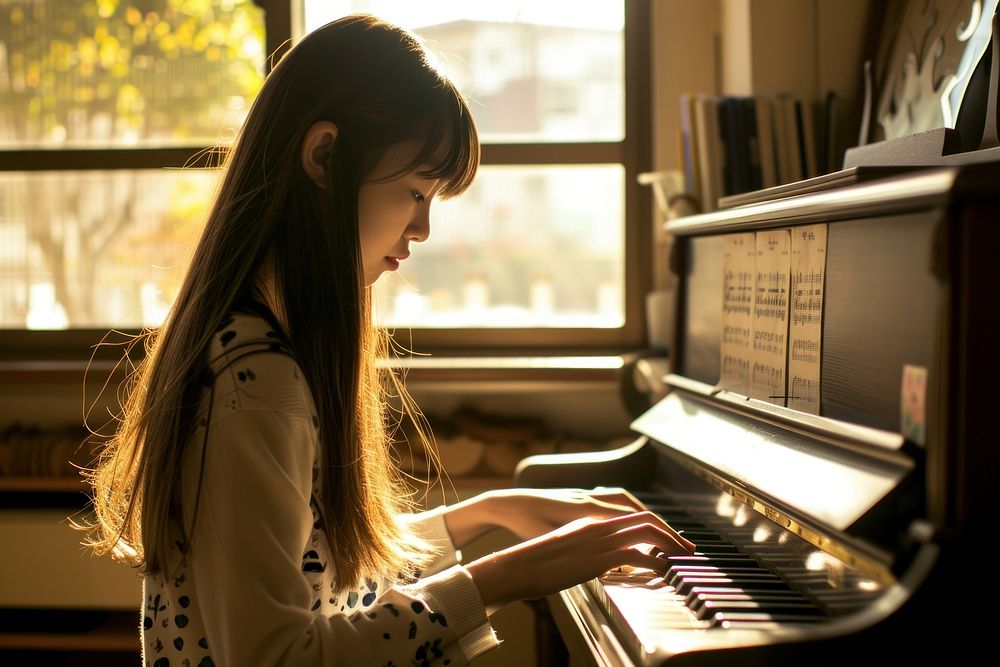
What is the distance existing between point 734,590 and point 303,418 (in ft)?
1.81

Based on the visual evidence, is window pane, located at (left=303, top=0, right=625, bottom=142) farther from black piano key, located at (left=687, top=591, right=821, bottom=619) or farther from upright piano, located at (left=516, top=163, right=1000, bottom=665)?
black piano key, located at (left=687, top=591, right=821, bottom=619)

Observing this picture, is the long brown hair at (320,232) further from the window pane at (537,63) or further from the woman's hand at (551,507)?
the window pane at (537,63)

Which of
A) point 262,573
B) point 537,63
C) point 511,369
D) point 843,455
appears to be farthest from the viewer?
point 537,63

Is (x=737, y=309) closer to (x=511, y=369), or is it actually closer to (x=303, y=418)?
(x=303, y=418)

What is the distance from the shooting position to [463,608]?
3.49ft

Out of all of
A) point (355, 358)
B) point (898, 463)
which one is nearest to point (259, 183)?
point (355, 358)

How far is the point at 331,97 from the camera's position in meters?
1.13

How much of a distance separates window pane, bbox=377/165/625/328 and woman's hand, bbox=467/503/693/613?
1634 mm

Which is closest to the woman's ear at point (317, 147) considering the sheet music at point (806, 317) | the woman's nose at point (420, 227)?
the woman's nose at point (420, 227)

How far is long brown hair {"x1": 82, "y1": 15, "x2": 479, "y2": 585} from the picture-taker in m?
1.11

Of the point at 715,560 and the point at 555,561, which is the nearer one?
the point at 555,561

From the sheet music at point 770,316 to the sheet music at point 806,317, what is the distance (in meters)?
0.02

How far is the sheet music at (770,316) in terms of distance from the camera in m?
1.26

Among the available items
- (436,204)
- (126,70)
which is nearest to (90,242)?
(126,70)
